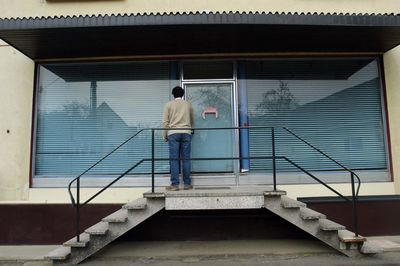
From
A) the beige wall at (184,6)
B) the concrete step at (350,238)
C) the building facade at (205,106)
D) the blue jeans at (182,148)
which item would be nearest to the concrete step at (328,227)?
the concrete step at (350,238)

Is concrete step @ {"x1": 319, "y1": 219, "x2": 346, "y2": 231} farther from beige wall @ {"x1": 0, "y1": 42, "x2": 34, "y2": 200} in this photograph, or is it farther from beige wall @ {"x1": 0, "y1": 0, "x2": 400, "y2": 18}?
beige wall @ {"x1": 0, "y1": 42, "x2": 34, "y2": 200}

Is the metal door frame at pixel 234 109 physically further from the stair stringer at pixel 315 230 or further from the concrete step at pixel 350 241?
the concrete step at pixel 350 241

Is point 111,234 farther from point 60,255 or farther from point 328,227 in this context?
point 328,227

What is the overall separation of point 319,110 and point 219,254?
11.9 ft

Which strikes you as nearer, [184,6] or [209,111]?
[209,111]

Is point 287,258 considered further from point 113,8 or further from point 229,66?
point 113,8

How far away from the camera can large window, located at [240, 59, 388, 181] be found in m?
7.63

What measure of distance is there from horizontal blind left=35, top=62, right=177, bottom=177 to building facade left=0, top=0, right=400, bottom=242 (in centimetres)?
2

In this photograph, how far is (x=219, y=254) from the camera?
5.96 meters

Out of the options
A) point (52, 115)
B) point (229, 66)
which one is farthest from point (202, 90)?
point (52, 115)

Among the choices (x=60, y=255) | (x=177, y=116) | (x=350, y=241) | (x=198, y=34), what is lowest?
(x=60, y=255)

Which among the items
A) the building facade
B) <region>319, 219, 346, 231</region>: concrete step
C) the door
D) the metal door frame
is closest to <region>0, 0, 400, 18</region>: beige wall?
the building facade

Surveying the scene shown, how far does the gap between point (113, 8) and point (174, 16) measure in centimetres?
227

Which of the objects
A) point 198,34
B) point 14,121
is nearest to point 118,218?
point 198,34
